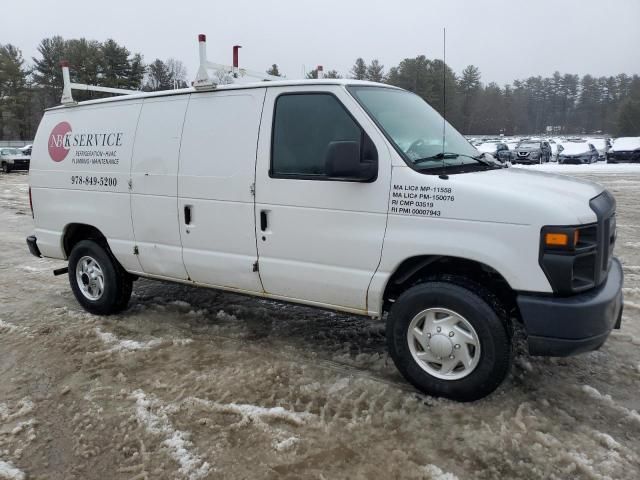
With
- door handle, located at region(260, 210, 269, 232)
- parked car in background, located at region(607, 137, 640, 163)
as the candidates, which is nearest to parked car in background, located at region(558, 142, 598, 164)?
parked car in background, located at region(607, 137, 640, 163)

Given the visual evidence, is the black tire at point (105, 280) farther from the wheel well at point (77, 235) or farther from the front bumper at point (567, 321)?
the front bumper at point (567, 321)

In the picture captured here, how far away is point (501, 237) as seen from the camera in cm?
320

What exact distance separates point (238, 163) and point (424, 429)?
245 cm

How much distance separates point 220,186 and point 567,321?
2782 mm

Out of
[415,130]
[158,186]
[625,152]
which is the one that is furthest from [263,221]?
[625,152]

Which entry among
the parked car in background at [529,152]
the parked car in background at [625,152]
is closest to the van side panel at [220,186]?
the parked car in background at [529,152]

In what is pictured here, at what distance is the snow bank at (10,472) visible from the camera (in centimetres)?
289

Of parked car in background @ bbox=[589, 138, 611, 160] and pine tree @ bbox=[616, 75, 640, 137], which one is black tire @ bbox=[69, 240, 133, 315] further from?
pine tree @ bbox=[616, 75, 640, 137]

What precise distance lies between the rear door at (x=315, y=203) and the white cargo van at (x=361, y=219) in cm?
1

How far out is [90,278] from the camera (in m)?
5.43

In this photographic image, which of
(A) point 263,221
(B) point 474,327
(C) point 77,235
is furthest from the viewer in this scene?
(C) point 77,235

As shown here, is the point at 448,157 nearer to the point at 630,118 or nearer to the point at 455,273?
the point at 455,273

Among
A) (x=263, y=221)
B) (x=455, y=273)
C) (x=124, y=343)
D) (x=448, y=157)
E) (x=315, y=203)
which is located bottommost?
(x=124, y=343)

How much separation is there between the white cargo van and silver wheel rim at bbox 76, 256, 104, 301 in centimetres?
15
